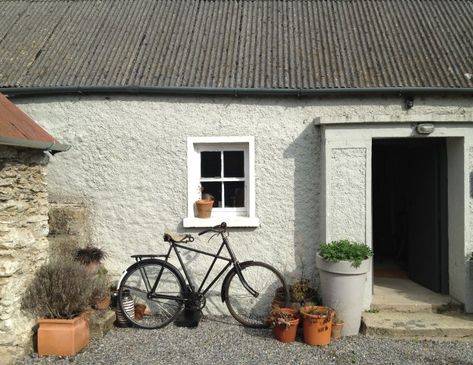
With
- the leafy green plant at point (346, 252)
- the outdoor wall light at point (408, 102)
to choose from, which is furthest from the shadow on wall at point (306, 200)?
the outdoor wall light at point (408, 102)

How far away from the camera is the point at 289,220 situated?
633 centimetres

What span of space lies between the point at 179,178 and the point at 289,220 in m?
1.62

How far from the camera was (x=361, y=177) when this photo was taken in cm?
602

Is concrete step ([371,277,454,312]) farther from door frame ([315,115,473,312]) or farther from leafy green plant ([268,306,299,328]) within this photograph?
leafy green plant ([268,306,299,328])

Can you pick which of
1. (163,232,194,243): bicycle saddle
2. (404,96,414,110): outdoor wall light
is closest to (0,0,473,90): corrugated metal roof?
(404,96,414,110): outdoor wall light

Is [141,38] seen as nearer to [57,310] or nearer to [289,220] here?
[289,220]

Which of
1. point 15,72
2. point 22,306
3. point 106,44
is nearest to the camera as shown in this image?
point 22,306

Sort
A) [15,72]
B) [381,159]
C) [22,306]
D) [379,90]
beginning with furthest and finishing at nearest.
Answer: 1. [381,159]
2. [15,72]
3. [379,90]
4. [22,306]

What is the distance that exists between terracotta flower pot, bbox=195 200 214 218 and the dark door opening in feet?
8.79

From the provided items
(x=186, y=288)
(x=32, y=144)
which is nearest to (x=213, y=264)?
(x=186, y=288)

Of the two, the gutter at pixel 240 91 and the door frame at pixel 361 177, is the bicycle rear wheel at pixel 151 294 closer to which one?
the door frame at pixel 361 177

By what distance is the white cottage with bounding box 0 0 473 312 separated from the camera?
6.02m

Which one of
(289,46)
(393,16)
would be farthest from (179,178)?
(393,16)

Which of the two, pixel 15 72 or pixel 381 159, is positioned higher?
Answer: pixel 15 72
